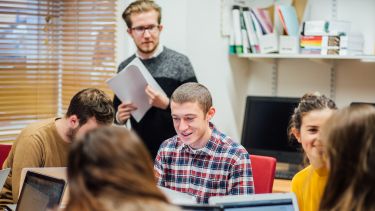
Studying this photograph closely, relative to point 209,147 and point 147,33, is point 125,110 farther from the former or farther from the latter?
point 209,147

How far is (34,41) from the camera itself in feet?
12.1

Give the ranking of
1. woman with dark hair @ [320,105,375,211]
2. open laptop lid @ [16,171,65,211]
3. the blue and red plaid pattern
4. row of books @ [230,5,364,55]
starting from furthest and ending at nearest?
row of books @ [230,5,364,55] < the blue and red plaid pattern < open laptop lid @ [16,171,65,211] < woman with dark hair @ [320,105,375,211]

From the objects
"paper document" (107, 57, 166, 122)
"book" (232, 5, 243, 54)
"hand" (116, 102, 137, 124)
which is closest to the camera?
"paper document" (107, 57, 166, 122)

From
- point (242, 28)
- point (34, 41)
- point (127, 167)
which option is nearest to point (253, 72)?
point (242, 28)

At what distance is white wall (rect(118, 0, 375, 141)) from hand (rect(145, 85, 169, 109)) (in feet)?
2.00

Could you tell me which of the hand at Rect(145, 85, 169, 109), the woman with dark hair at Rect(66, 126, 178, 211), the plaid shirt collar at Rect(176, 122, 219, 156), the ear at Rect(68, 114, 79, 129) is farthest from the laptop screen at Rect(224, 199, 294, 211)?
the hand at Rect(145, 85, 169, 109)

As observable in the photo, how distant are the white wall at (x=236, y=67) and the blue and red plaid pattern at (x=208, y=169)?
1245 mm

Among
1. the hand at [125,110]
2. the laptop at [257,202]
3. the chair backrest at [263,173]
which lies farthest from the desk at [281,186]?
the laptop at [257,202]

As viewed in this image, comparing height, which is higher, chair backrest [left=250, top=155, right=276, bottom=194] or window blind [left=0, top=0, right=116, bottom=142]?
window blind [left=0, top=0, right=116, bottom=142]

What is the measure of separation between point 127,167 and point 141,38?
6.87 feet

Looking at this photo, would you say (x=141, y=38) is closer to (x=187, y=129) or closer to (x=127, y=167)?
(x=187, y=129)

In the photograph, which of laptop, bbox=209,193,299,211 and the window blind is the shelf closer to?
the window blind

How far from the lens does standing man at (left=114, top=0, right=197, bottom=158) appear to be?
9.86ft

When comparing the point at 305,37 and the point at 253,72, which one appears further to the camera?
the point at 253,72
